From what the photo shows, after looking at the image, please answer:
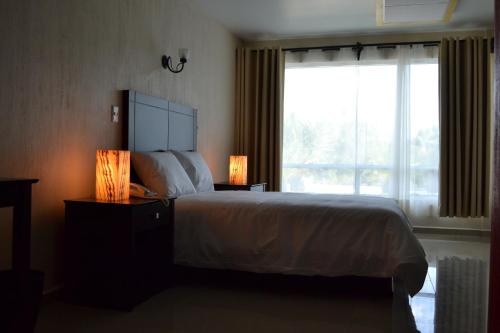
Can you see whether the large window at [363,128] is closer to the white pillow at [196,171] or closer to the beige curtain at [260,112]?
the beige curtain at [260,112]

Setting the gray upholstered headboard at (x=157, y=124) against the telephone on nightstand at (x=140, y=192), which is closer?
the telephone on nightstand at (x=140, y=192)

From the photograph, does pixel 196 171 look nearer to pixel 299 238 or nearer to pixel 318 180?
pixel 299 238

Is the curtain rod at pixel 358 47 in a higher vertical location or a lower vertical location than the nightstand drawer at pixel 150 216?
higher

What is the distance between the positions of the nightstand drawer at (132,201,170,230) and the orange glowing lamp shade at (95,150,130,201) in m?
0.25

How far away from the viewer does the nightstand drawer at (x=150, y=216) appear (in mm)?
2590

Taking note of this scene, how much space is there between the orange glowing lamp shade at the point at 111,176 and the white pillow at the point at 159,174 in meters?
0.37

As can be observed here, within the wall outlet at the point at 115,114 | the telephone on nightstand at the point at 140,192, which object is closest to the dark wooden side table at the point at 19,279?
the telephone on nightstand at the point at 140,192

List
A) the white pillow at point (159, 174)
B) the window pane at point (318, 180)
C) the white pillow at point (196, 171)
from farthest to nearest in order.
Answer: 1. the window pane at point (318, 180)
2. the white pillow at point (196, 171)
3. the white pillow at point (159, 174)

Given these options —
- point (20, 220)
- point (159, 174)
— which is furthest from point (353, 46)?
point (20, 220)

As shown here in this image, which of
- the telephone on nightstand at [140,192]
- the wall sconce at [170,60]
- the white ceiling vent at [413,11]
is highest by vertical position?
the white ceiling vent at [413,11]

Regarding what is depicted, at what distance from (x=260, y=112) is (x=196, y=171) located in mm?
2201

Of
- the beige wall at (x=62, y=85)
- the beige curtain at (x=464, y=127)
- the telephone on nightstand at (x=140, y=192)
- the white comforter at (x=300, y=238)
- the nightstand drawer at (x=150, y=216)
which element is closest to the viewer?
the beige wall at (x=62, y=85)

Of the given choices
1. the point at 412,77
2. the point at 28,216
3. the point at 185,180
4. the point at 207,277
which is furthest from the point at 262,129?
the point at 28,216

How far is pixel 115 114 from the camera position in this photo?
133 inches
